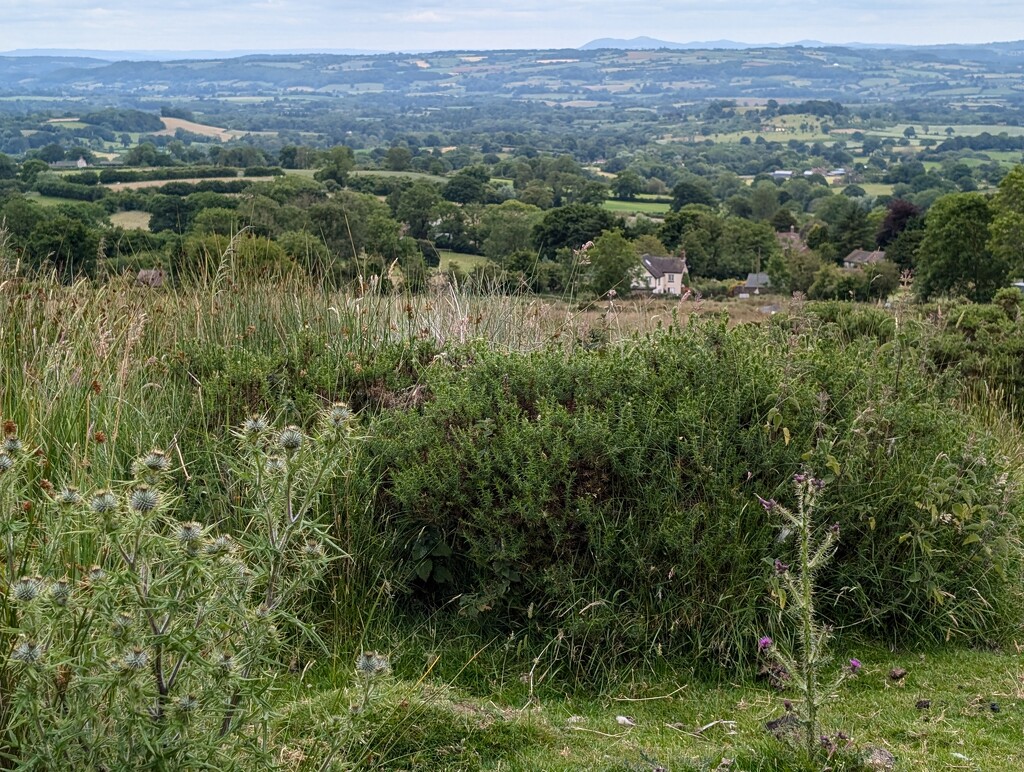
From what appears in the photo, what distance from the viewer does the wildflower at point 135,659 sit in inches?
88.9

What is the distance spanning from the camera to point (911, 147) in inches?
6939

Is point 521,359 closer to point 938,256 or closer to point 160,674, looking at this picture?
point 160,674

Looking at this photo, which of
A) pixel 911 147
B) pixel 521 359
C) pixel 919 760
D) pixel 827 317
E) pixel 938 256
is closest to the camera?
pixel 919 760

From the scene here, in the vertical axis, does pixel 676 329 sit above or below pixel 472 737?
above

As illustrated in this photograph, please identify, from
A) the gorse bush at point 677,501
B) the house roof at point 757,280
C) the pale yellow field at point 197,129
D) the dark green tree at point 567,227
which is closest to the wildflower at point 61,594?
the gorse bush at point 677,501

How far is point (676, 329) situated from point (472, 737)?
2.85 metres

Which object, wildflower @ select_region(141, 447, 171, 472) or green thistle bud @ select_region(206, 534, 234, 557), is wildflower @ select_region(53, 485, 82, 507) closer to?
wildflower @ select_region(141, 447, 171, 472)

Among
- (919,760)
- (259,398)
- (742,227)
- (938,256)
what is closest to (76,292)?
(259,398)

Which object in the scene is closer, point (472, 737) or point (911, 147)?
point (472, 737)

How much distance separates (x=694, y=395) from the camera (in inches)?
197

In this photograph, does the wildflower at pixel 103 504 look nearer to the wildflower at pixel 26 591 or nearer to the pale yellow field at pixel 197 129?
the wildflower at pixel 26 591

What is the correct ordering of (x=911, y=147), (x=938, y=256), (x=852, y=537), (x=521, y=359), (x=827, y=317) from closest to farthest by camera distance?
(x=852, y=537) → (x=521, y=359) → (x=827, y=317) → (x=938, y=256) → (x=911, y=147)

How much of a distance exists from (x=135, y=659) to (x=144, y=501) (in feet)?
1.25

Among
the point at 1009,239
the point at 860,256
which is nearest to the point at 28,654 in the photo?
the point at 1009,239
